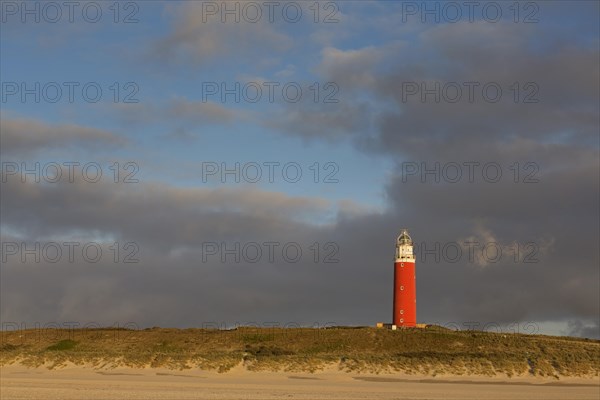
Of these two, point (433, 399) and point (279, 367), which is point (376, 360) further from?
point (433, 399)

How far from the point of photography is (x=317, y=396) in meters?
40.1

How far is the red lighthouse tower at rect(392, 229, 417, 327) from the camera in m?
74.9

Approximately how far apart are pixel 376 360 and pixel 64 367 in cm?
2313

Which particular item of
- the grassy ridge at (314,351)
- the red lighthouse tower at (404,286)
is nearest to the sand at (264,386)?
the grassy ridge at (314,351)

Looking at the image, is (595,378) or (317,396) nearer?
(317,396)

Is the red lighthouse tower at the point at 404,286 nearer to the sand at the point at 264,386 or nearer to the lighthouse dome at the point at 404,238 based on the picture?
the lighthouse dome at the point at 404,238

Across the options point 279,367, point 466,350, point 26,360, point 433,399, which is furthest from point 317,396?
point 26,360

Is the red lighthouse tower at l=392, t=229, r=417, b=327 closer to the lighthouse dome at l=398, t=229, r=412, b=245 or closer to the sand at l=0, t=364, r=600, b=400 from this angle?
the lighthouse dome at l=398, t=229, r=412, b=245

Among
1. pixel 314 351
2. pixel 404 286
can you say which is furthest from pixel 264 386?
pixel 404 286

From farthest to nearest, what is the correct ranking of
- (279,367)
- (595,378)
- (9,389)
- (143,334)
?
(143,334) → (279,367) → (595,378) → (9,389)

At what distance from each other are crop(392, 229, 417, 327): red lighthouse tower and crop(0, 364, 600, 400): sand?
25.0 meters

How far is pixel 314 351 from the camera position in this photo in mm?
56688

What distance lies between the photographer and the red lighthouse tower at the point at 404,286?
74.9m

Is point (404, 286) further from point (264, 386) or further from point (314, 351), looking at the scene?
point (264, 386)
